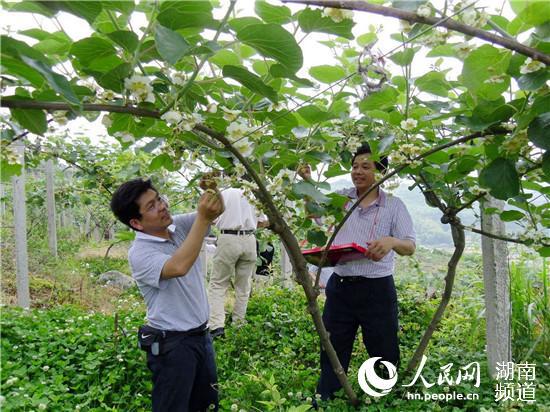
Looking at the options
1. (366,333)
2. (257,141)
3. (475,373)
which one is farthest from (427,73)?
(475,373)

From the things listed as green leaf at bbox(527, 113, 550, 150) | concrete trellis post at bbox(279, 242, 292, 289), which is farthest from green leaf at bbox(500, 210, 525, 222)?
concrete trellis post at bbox(279, 242, 292, 289)

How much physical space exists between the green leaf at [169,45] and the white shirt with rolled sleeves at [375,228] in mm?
1680

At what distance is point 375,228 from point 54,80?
74.9 inches

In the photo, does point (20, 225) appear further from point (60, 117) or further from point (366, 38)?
point (366, 38)

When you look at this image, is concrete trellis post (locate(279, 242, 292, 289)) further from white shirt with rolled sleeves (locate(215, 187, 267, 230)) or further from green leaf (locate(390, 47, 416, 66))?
green leaf (locate(390, 47, 416, 66))

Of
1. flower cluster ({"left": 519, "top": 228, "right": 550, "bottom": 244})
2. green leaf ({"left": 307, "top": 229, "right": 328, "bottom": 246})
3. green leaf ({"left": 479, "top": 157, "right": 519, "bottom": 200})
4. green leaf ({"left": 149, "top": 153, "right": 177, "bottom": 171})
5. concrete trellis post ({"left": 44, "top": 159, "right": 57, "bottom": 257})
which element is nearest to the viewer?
green leaf ({"left": 479, "top": 157, "right": 519, "bottom": 200})

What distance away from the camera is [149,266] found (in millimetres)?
1707

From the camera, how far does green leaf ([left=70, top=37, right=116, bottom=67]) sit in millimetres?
769

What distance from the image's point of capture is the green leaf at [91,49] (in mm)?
769

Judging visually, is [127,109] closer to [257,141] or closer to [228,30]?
[228,30]

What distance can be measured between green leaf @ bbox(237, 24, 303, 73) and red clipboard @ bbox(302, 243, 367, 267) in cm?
130

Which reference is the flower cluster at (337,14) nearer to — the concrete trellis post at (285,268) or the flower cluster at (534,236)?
the flower cluster at (534,236)

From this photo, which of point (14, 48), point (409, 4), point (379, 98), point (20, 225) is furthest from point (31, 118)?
point (20, 225)

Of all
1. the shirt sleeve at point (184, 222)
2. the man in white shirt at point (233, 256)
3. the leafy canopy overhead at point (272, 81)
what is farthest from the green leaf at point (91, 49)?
the man in white shirt at point (233, 256)
